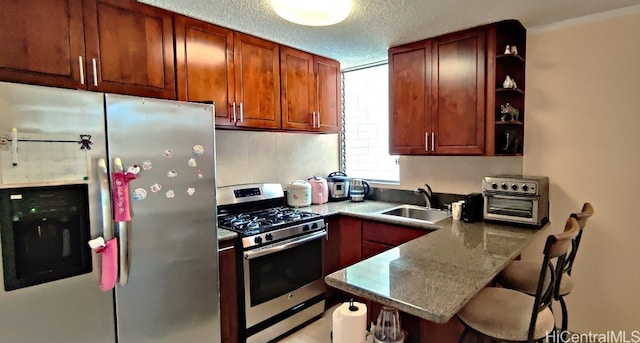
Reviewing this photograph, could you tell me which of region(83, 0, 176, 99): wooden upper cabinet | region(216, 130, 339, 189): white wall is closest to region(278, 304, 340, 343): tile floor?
region(216, 130, 339, 189): white wall

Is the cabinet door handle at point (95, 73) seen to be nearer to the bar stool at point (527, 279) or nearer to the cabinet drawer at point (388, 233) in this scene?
the cabinet drawer at point (388, 233)

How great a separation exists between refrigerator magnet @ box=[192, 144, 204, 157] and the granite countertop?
1.00 metres

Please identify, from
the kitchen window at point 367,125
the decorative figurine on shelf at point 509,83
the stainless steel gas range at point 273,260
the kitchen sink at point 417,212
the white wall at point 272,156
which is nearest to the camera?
the stainless steel gas range at point 273,260

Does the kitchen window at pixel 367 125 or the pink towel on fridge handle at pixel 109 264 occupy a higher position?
the kitchen window at pixel 367 125

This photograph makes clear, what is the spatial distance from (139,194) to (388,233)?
1758 millimetres

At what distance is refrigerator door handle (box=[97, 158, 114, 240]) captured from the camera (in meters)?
1.49

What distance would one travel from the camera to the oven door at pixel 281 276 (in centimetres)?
225

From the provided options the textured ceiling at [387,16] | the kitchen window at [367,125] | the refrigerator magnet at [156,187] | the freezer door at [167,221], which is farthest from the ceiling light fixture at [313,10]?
the kitchen window at [367,125]

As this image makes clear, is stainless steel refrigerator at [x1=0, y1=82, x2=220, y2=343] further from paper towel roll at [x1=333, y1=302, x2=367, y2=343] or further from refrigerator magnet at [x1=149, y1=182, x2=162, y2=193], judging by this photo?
paper towel roll at [x1=333, y1=302, x2=367, y2=343]

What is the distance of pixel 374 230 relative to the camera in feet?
8.88

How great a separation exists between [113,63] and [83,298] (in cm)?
121

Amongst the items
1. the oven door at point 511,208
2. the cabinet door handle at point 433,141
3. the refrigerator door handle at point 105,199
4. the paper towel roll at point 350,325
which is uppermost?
the cabinet door handle at point 433,141

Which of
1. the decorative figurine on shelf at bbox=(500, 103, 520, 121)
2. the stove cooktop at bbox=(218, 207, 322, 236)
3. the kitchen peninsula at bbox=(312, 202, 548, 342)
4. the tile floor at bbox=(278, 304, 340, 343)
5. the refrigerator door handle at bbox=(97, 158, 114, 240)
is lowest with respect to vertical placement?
the tile floor at bbox=(278, 304, 340, 343)

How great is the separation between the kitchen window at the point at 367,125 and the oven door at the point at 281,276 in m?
1.13
